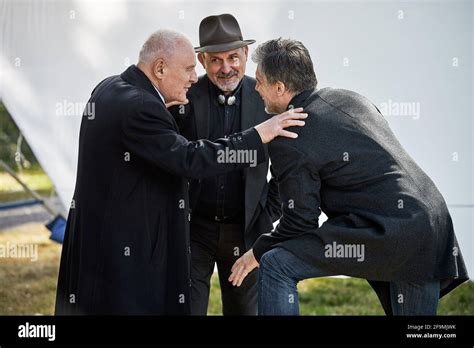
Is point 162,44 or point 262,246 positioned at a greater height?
point 162,44

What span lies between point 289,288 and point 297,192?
16.0 inches

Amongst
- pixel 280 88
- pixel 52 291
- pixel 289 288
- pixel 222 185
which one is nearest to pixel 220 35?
pixel 222 185

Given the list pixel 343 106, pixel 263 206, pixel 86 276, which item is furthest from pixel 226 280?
pixel 343 106

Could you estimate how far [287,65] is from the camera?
3.72m

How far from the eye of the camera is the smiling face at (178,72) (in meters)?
3.92

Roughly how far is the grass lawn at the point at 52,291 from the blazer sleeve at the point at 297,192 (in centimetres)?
253

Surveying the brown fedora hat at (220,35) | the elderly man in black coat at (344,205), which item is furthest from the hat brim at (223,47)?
the elderly man in black coat at (344,205)

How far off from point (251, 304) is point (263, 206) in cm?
55

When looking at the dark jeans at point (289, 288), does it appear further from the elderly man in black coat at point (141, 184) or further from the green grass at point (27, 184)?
the green grass at point (27, 184)

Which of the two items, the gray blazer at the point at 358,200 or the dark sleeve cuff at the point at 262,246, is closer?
the gray blazer at the point at 358,200

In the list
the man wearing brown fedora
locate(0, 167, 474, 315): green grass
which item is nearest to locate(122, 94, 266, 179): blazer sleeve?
the man wearing brown fedora

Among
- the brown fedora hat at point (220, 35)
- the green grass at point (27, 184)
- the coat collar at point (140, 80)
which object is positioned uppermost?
the brown fedora hat at point (220, 35)

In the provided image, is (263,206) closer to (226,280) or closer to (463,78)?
(226,280)

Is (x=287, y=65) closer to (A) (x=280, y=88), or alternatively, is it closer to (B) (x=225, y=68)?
(A) (x=280, y=88)
